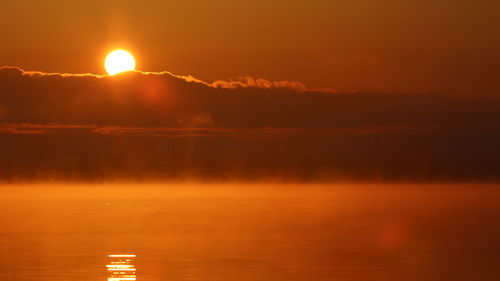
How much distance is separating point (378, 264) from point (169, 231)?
8.45 m

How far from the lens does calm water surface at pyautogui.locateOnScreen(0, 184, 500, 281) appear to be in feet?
61.6

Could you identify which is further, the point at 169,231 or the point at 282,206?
the point at 282,206

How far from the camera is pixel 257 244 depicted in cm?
2341

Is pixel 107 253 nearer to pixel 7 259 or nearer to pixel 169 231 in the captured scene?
pixel 7 259

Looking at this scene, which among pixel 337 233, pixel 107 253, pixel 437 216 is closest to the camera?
pixel 107 253

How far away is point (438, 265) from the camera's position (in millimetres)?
19828

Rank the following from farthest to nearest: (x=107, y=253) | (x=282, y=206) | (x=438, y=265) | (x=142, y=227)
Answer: (x=282, y=206) → (x=142, y=227) → (x=107, y=253) → (x=438, y=265)

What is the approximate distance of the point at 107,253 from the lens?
21.6 meters

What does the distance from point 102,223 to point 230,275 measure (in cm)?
1261

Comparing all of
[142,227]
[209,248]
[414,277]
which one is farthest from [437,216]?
[414,277]

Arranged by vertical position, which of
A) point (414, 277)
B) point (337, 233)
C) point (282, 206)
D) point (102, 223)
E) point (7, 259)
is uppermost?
point (282, 206)

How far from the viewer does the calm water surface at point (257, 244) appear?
18781mm

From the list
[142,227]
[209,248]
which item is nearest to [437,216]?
[142,227]

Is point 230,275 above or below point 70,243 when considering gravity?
below
